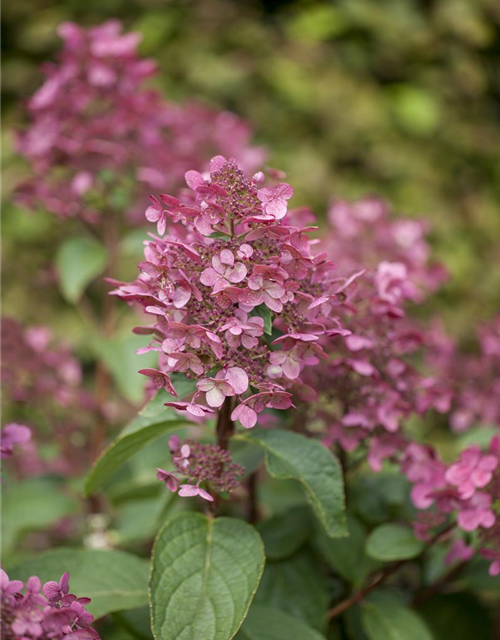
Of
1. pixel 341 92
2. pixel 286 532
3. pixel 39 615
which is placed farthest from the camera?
pixel 341 92

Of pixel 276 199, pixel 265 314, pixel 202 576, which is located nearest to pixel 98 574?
pixel 202 576

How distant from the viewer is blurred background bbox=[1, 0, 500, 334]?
9.04 ft

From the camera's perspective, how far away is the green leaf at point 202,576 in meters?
0.73

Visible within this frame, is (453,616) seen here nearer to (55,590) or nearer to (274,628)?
(274,628)

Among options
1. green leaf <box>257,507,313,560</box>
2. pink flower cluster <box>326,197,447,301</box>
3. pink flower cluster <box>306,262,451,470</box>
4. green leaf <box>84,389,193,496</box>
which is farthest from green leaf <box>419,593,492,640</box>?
green leaf <box>84,389,193,496</box>

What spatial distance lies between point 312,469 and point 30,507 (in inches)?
22.2

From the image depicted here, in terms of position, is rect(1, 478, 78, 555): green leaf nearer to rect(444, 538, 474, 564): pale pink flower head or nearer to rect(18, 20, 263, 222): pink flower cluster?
rect(18, 20, 263, 222): pink flower cluster

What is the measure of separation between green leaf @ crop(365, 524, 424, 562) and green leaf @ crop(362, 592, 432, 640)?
0.32 ft

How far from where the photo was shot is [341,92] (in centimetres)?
281

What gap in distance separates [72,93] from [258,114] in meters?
1.61

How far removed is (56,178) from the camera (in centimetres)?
140

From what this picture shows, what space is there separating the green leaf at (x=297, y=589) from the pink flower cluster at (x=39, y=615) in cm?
43

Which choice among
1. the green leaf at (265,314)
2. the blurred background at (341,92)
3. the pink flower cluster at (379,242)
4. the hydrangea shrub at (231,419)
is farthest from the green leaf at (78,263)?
the blurred background at (341,92)

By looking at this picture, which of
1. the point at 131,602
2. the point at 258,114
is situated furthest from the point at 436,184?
the point at 131,602
